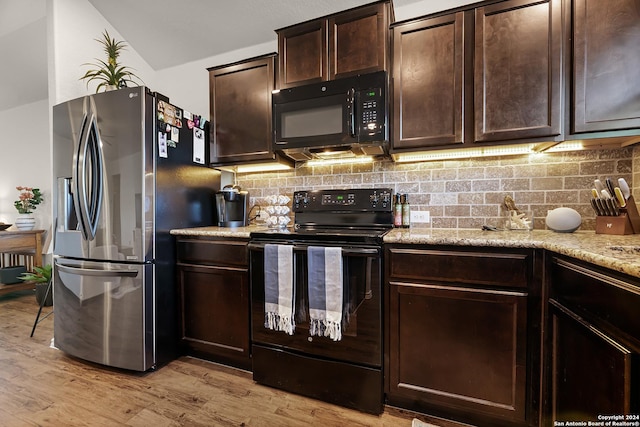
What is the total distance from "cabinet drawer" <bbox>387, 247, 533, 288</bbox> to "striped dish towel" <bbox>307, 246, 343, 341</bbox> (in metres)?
0.30

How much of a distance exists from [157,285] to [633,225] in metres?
2.79

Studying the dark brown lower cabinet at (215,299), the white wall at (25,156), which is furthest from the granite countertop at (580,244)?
the white wall at (25,156)

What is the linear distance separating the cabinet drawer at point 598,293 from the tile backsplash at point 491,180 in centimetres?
73

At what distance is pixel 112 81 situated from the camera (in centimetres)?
208

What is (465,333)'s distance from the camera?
1348 mm

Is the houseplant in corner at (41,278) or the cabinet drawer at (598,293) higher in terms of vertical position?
the cabinet drawer at (598,293)

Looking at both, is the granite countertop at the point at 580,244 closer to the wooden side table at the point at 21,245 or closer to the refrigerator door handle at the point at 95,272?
the refrigerator door handle at the point at 95,272

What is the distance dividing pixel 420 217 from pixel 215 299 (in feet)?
5.16

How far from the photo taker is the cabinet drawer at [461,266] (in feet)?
A: 4.20

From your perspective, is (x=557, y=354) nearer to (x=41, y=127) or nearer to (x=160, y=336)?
(x=160, y=336)

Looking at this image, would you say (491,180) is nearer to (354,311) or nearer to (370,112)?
(370,112)

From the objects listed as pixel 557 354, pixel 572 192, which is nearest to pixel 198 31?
pixel 572 192

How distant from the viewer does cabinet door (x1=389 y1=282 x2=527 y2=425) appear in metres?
1.29

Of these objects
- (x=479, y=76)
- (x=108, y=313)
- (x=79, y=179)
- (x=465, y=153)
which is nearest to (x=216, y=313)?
(x=108, y=313)
